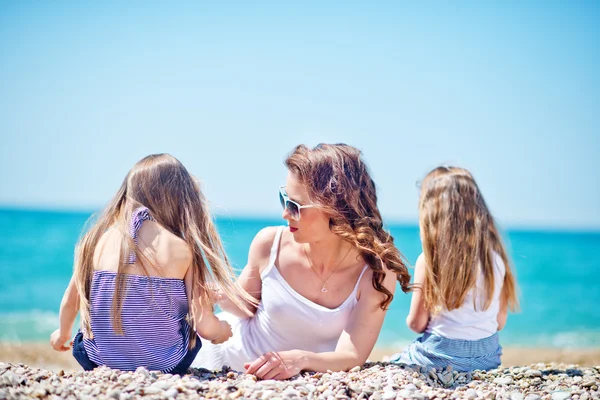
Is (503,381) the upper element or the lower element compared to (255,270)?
lower

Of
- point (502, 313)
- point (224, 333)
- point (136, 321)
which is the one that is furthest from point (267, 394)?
point (502, 313)

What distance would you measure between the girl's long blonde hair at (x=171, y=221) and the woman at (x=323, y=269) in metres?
0.44

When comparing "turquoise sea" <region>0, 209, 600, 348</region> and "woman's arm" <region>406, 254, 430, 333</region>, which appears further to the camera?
"turquoise sea" <region>0, 209, 600, 348</region>

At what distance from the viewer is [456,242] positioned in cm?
470

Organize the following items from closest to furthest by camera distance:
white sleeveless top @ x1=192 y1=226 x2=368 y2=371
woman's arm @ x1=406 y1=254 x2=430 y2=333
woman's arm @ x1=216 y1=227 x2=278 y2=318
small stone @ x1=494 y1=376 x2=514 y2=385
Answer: small stone @ x1=494 y1=376 x2=514 y2=385
white sleeveless top @ x1=192 y1=226 x2=368 y2=371
woman's arm @ x1=216 y1=227 x2=278 y2=318
woman's arm @ x1=406 y1=254 x2=430 y2=333

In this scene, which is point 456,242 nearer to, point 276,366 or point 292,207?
point 292,207

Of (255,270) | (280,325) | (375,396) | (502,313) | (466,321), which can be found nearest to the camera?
(375,396)

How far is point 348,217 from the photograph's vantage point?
13.7 ft

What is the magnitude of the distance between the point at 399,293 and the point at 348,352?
21.0m

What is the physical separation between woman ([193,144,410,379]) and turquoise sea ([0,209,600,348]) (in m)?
0.44

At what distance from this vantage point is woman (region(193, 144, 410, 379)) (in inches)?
161

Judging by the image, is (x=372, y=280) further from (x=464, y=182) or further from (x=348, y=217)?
(x=464, y=182)

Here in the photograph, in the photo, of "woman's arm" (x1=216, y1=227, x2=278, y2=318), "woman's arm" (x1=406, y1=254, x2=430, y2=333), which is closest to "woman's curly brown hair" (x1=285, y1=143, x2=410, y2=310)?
"woman's arm" (x1=406, y1=254, x2=430, y2=333)

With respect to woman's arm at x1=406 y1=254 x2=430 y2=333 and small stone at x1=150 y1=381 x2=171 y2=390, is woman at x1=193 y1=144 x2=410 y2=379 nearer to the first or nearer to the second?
woman's arm at x1=406 y1=254 x2=430 y2=333
